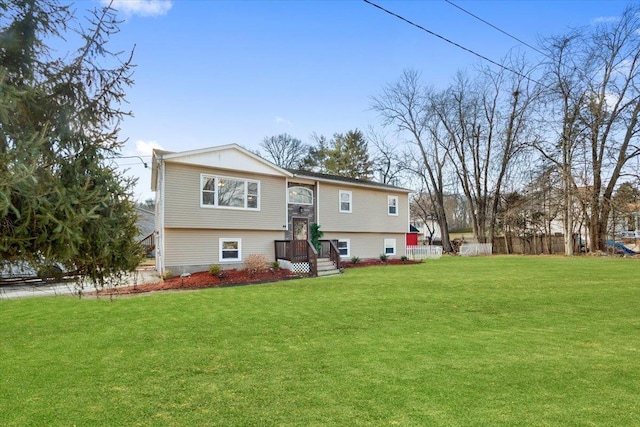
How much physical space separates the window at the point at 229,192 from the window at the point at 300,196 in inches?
81.6

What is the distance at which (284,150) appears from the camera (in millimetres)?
43062

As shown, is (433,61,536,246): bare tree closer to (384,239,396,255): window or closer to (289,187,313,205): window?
(384,239,396,255): window

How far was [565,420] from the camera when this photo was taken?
322 centimetres

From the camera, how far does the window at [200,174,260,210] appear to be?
15.0 m

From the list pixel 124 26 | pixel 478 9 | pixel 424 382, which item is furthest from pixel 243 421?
pixel 478 9

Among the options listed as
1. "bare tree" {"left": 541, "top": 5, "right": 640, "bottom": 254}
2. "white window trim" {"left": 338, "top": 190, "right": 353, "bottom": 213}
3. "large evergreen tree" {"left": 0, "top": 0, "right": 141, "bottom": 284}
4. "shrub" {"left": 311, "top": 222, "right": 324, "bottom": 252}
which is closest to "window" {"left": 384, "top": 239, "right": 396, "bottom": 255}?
"white window trim" {"left": 338, "top": 190, "right": 353, "bottom": 213}

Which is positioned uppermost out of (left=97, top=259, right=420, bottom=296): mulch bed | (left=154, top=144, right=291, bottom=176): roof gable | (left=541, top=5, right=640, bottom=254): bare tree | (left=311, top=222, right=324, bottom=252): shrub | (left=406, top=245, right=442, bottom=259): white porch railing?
(left=541, top=5, right=640, bottom=254): bare tree

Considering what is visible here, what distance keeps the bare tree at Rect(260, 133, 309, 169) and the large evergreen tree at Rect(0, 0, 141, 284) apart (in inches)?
1576

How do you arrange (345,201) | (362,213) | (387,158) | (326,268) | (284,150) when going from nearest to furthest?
(326,268) < (345,201) < (362,213) < (387,158) < (284,150)

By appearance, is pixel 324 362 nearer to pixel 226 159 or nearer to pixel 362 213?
pixel 226 159

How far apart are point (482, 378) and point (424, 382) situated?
0.69 m

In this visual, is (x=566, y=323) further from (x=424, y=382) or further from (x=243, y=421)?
(x=243, y=421)

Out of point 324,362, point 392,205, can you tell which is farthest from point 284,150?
point 324,362

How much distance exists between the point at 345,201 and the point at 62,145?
1778 cm
